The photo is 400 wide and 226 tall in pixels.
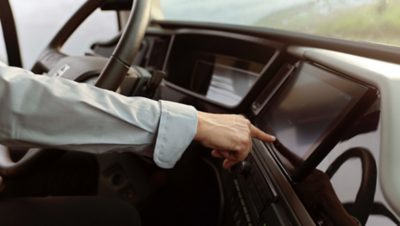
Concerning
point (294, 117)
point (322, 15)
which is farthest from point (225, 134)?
point (322, 15)

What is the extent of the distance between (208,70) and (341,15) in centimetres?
59

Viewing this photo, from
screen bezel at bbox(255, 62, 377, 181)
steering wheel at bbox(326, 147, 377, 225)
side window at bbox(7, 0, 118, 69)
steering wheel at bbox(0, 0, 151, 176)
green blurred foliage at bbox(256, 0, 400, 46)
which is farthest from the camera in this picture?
side window at bbox(7, 0, 118, 69)

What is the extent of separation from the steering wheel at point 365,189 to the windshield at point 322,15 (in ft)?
1.03

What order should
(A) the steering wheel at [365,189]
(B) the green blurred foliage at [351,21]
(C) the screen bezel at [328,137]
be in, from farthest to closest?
(B) the green blurred foliage at [351,21] → (C) the screen bezel at [328,137] → (A) the steering wheel at [365,189]

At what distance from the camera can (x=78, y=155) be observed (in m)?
1.39

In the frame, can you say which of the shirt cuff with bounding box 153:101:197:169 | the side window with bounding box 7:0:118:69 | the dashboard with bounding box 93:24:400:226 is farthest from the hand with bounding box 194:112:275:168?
the side window with bounding box 7:0:118:69

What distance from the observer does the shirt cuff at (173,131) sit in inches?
29.6

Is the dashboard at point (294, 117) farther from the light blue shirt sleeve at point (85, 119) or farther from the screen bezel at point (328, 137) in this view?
the light blue shirt sleeve at point (85, 119)

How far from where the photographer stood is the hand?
0.78 metres

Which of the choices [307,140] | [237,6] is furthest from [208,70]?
[307,140]

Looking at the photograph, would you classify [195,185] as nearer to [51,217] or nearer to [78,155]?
[78,155]

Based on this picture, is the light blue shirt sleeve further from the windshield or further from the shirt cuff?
the windshield

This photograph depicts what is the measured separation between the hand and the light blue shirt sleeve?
0.8 inches

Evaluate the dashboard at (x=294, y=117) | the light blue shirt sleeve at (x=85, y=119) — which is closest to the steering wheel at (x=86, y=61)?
the light blue shirt sleeve at (x=85, y=119)
